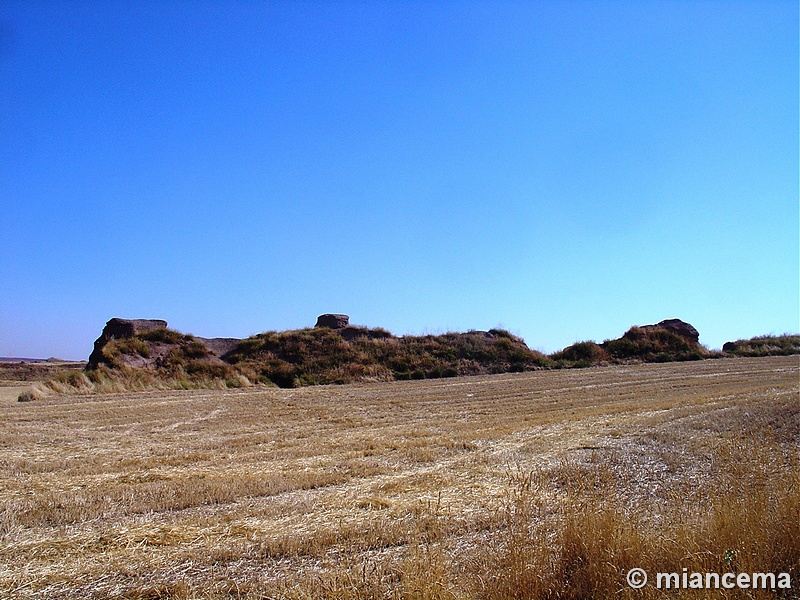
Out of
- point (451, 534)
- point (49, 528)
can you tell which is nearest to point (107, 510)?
point (49, 528)

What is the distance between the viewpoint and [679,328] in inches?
1848

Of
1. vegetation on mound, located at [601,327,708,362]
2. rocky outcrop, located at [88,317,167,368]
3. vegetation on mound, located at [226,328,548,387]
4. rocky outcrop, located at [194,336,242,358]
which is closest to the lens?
rocky outcrop, located at [88,317,167,368]

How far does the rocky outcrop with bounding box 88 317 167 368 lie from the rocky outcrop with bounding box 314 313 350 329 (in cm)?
1180

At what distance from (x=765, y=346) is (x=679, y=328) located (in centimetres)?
640

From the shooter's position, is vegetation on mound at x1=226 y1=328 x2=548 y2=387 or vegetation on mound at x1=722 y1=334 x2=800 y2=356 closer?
vegetation on mound at x1=226 y1=328 x2=548 y2=387

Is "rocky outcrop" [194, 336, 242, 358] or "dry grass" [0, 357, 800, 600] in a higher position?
"rocky outcrop" [194, 336, 242, 358]

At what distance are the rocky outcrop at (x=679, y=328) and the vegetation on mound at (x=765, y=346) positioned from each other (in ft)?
7.99

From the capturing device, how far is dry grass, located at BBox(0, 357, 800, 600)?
4.64m

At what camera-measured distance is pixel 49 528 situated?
6270 millimetres

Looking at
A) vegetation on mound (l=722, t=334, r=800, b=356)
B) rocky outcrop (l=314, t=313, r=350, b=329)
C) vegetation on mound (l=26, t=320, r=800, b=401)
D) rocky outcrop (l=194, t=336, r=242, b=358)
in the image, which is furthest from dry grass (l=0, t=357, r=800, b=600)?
vegetation on mound (l=722, t=334, r=800, b=356)

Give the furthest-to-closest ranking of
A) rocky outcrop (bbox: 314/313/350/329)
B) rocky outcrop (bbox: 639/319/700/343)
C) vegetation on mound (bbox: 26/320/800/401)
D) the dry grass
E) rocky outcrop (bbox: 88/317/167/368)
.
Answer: rocky outcrop (bbox: 639/319/700/343)
rocky outcrop (bbox: 314/313/350/329)
rocky outcrop (bbox: 88/317/167/368)
vegetation on mound (bbox: 26/320/800/401)
the dry grass

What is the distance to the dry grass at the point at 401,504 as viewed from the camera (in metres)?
4.64

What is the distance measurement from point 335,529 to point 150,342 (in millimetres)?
30542

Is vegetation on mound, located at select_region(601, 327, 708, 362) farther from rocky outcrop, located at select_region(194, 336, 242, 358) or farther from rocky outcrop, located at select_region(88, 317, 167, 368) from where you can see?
rocky outcrop, located at select_region(88, 317, 167, 368)
